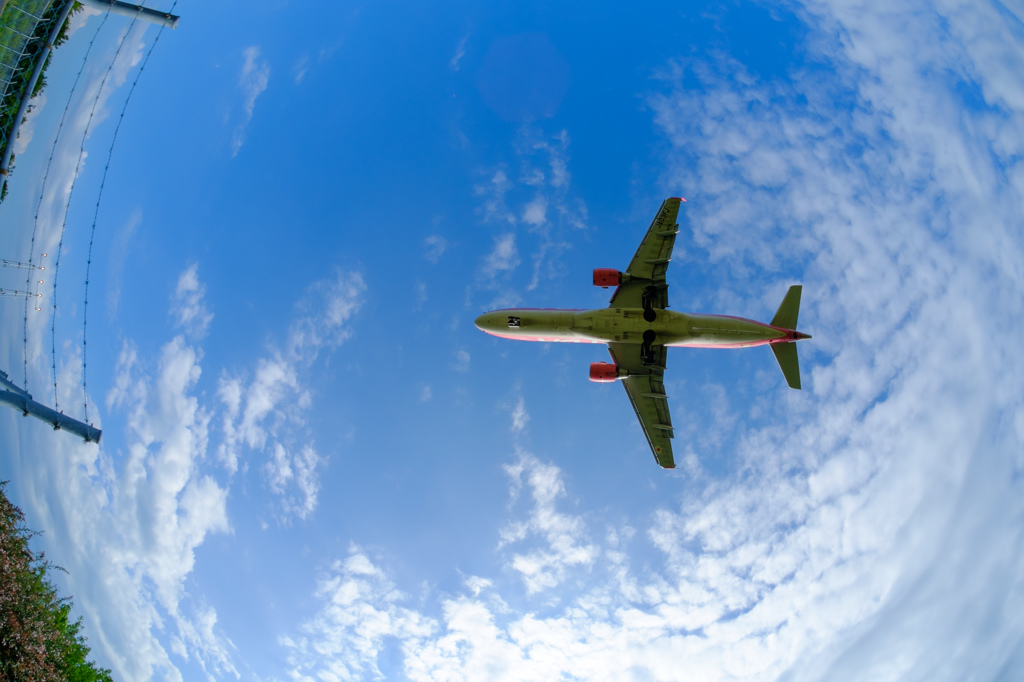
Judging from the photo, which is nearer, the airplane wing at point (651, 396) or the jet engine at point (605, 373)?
the jet engine at point (605, 373)

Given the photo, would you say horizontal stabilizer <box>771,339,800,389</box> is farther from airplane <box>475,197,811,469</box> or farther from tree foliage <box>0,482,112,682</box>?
tree foliage <box>0,482,112,682</box>

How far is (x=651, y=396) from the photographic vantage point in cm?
2941

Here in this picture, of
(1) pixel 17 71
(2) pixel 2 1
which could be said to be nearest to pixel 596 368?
(2) pixel 2 1

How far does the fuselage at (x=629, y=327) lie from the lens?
88.9ft

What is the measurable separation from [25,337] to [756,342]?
197 feet

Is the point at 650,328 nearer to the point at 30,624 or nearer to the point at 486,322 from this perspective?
the point at 486,322

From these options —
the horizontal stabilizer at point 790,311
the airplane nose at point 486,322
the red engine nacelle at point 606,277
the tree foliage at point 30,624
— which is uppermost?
the horizontal stabilizer at point 790,311

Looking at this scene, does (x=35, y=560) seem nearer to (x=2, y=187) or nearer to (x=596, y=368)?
(x=2, y=187)

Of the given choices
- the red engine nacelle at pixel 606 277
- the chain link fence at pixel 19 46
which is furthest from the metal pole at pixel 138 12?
the red engine nacelle at pixel 606 277

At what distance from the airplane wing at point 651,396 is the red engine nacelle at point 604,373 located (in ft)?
3.37

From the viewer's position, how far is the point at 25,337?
3478cm

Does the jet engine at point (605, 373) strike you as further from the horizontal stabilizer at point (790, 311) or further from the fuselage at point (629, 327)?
the horizontal stabilizer at point (790, 311)

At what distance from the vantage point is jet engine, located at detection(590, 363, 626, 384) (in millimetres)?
28953

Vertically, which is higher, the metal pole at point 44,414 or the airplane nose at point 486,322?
the airplane nose at point 486,322
